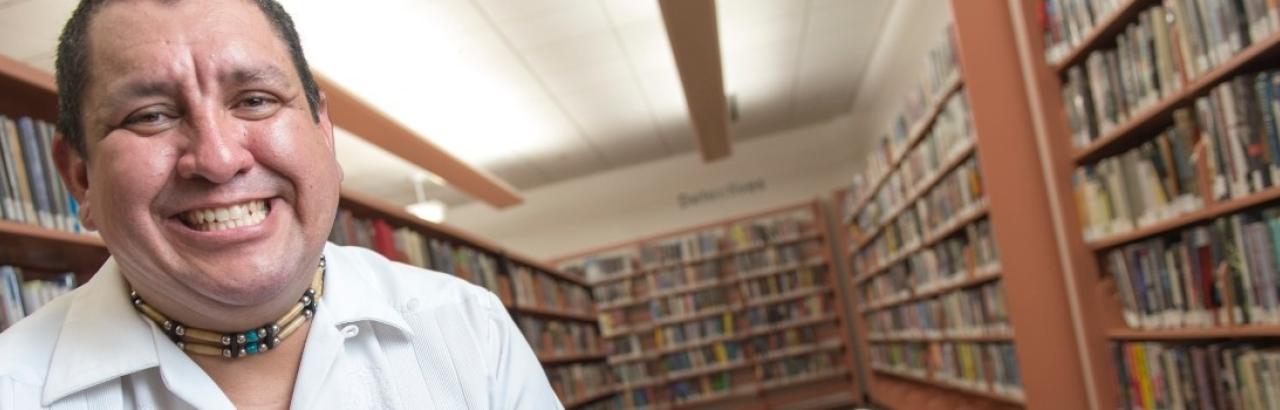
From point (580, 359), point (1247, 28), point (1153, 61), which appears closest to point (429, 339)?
point (1247, 28)

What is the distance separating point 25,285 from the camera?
7.20 feet

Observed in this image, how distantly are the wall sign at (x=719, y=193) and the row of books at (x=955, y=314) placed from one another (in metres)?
2.62

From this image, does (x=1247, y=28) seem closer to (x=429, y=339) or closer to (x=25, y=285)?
(x=429, y=339)

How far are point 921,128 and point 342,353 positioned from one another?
173 inches

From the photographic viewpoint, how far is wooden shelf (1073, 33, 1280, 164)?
2.15 meters

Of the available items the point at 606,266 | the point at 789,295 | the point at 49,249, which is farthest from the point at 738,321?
the point at 49,249

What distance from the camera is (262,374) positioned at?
3.37 feet

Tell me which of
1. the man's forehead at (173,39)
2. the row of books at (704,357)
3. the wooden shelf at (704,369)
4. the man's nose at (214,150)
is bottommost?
the wooden shelf at (704,369)

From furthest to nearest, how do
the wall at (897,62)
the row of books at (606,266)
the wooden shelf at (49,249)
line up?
the row of books at (606,266), the wall at (897,62), the wooden shelf at (49,249)

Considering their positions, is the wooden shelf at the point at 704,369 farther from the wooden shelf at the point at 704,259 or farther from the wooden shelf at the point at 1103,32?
the wooden shelf at the point at 1103,32

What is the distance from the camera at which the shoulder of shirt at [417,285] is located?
3.75 ft

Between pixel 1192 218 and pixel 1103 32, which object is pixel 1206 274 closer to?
pixel 1192 218

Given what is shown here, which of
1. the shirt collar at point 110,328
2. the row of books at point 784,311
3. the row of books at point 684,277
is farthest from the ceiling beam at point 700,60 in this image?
the shirt collar at point 110,328

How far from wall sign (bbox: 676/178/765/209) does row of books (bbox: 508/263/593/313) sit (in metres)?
2.02
